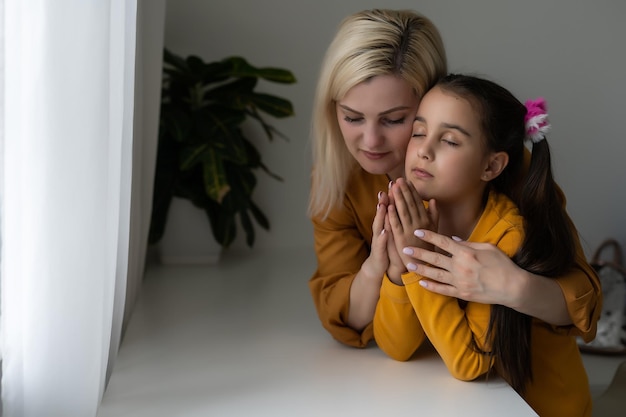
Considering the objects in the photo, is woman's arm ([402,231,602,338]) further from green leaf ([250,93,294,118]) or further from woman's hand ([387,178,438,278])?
green leaf ([250,93,294,118])

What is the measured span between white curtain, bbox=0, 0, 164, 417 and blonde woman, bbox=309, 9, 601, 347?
51 centimetres

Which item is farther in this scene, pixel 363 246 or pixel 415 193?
pixel 363 246

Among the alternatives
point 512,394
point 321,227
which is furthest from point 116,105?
point 512,394

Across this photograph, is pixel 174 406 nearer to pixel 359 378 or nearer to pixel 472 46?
pixel 359 378

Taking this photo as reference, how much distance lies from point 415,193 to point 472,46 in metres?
1.47

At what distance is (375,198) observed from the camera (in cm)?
175

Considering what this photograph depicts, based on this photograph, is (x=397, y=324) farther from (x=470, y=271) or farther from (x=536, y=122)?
(x=536, y=122)

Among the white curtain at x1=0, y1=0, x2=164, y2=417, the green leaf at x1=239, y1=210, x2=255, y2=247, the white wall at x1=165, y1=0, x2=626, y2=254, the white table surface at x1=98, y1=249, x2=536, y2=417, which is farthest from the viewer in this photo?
the white wall at x1=165, y1=0, x2=626, y2=254

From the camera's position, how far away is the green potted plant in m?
2.37

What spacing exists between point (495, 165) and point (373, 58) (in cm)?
31

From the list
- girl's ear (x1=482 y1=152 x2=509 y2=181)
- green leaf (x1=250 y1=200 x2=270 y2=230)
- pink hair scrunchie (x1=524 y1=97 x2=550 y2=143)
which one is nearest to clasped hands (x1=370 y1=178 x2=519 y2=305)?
girl's ear (x1=482 y1=152 x2=509 y2=181)

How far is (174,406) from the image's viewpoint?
1.31 m

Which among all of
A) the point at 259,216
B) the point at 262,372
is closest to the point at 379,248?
the point at 262,372

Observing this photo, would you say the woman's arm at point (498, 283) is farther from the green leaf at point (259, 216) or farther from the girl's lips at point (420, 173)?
the green leaf at point (259, 216)
